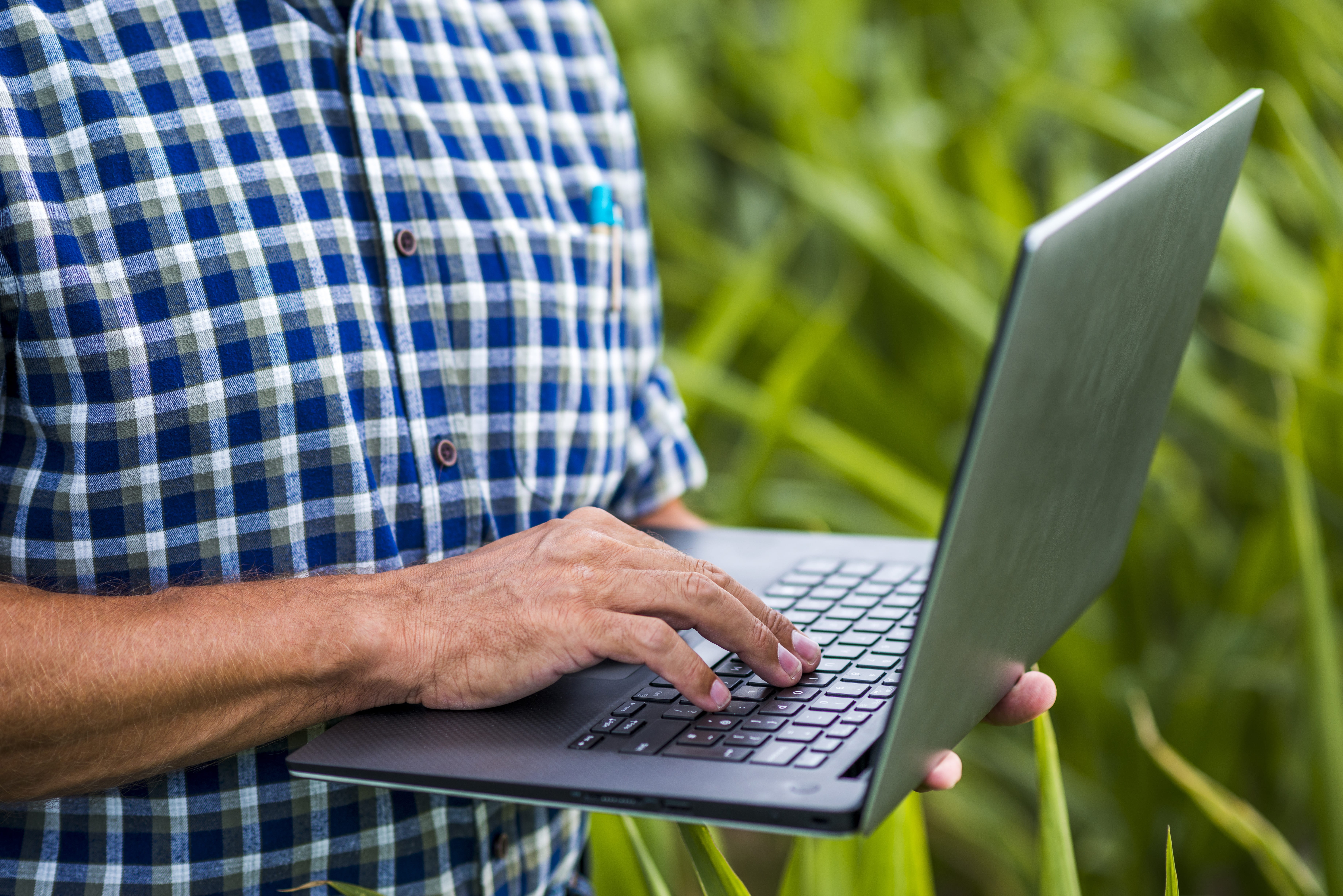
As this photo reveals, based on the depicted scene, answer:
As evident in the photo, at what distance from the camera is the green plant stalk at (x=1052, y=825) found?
58 cm

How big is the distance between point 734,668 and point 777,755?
0.10m

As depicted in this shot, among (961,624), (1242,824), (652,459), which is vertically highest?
(961,624)

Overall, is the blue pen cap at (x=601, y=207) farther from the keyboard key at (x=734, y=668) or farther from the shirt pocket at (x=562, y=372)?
the keyboard key at (x=734, y=668)

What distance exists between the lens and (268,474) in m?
0.56

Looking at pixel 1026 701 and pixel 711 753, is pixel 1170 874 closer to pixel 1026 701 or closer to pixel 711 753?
pixel 1026 701

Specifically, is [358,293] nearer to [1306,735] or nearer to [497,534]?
[497,534]

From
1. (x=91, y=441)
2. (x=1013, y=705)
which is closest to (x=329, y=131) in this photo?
(x=91, y=441)

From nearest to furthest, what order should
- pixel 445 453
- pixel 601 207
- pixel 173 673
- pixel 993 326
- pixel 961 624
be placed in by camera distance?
pixel 961 624
pixel 173 673
pixel 445 453
pixel 601 207
pixel 993 326

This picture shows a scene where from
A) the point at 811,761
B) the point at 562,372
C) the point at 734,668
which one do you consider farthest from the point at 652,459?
the point at 811,761

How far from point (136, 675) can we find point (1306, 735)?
91 cm

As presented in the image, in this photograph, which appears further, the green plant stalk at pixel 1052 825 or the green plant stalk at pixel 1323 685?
the green plant stalk at pixel 1323 685

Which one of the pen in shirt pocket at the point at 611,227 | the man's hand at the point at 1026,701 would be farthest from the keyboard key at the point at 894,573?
the pen in shirt pocket at the point at 611,227

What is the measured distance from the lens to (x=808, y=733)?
466 mm

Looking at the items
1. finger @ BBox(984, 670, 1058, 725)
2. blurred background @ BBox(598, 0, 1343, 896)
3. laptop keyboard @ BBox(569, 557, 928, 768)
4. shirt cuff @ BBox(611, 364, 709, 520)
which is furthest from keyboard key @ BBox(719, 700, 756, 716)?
blurred background @ BBox(598, 0, 1343, 896)
